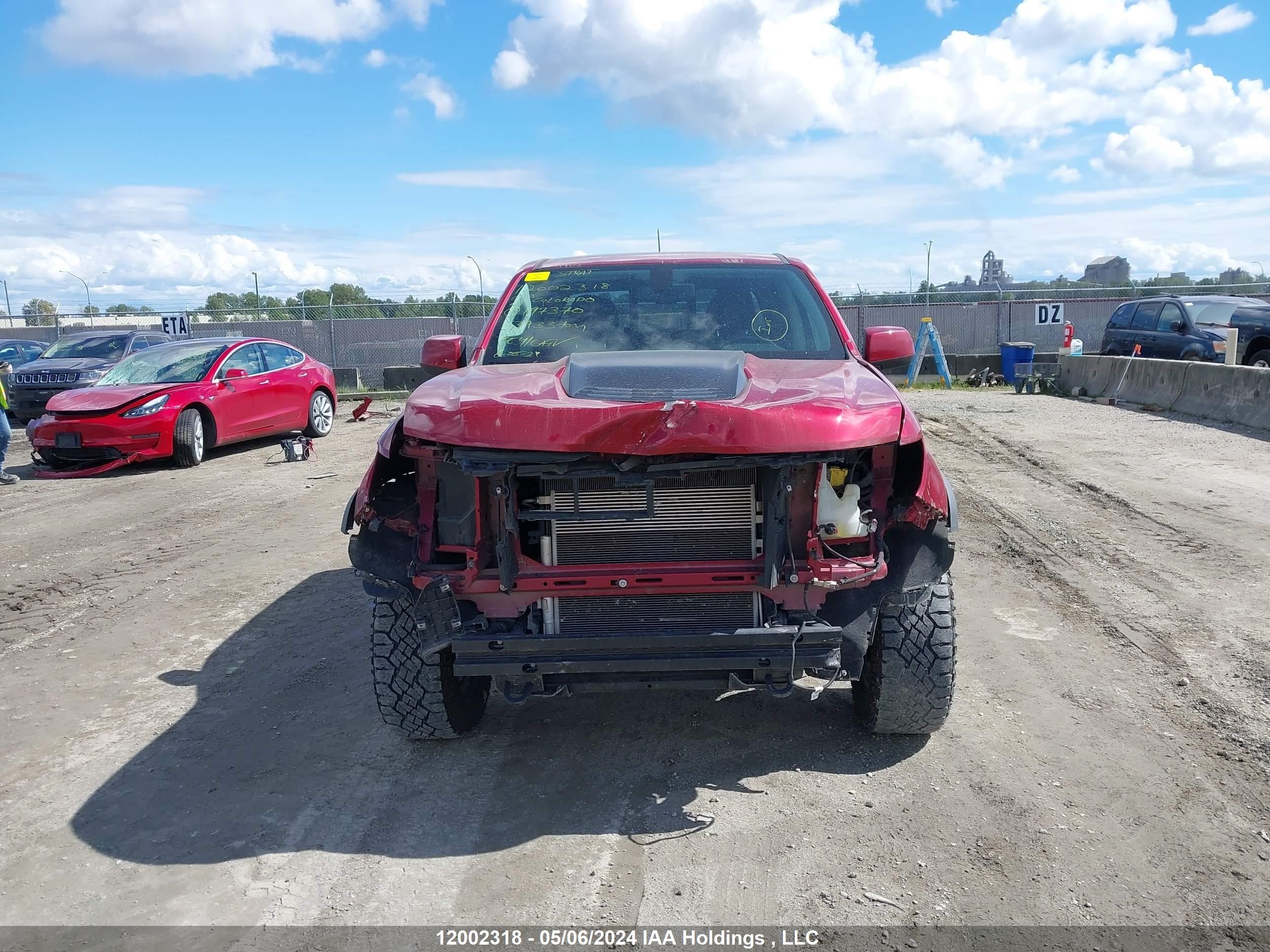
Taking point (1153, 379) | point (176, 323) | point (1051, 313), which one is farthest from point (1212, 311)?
point (176, 323)

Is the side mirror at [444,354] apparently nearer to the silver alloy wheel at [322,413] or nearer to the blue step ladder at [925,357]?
the silver alloy wheel at [322,413]

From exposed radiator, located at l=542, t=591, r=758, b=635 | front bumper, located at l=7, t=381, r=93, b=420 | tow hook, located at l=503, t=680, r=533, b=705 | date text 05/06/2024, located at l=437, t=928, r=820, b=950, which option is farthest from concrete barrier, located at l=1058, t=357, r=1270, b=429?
front bumper, located at l=7, t=381, r=93, b=420

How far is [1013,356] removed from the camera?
19.0 m

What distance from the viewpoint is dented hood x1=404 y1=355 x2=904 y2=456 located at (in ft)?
10.4

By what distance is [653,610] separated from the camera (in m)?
3.52

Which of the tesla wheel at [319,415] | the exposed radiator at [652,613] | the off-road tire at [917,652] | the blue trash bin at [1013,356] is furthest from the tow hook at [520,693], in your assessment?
the blue trash bin at [1013,356]

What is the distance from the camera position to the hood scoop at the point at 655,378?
3.44 meters

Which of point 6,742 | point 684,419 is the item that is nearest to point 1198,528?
point 684,419

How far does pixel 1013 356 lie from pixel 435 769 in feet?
57.3

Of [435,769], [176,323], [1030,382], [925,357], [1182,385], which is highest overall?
[176,323]

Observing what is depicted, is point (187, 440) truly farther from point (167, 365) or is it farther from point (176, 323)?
point (176, 323)

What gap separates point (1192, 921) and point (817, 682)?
1.96 m

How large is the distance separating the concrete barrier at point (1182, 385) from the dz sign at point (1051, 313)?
476 cm

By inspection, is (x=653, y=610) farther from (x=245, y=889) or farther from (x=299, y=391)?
(x=299, y=391)
